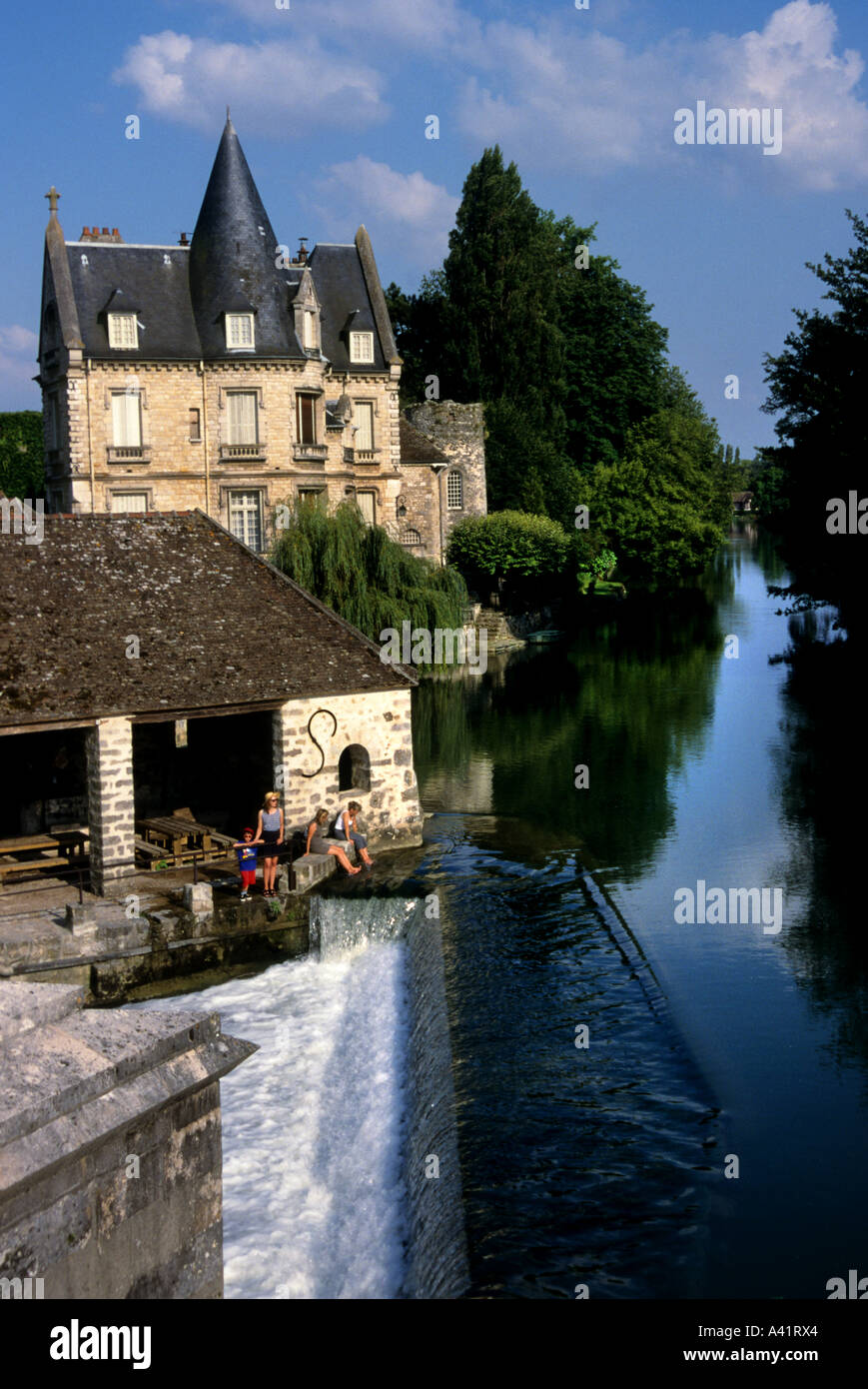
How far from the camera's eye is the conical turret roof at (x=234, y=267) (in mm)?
47750

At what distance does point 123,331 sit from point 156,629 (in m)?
28.3

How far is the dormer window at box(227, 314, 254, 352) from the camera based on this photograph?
4766cm

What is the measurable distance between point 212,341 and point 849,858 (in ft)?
103

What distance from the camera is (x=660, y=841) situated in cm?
2608

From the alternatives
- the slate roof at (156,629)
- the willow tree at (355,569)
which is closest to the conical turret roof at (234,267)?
the willow tree at (355,569)

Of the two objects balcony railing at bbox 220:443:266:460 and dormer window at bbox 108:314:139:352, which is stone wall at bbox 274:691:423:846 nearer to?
balcony railing at bbox 220:443:266:460

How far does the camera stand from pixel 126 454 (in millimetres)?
47406

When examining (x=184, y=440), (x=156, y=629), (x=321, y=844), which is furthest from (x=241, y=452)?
(x=321, y=844)

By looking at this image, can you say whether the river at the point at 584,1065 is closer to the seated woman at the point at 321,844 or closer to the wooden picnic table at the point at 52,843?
the seated woman at the point at 321,844

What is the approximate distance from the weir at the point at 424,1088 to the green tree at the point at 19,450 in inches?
1712

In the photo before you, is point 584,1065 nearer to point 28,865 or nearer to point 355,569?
point 28,865

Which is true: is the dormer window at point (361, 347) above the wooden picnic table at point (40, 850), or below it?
above

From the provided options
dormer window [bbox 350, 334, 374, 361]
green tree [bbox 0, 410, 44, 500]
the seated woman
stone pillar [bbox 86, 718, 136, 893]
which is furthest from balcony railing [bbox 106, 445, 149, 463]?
stone pillar [bbox 86, 718, 136, 893]
